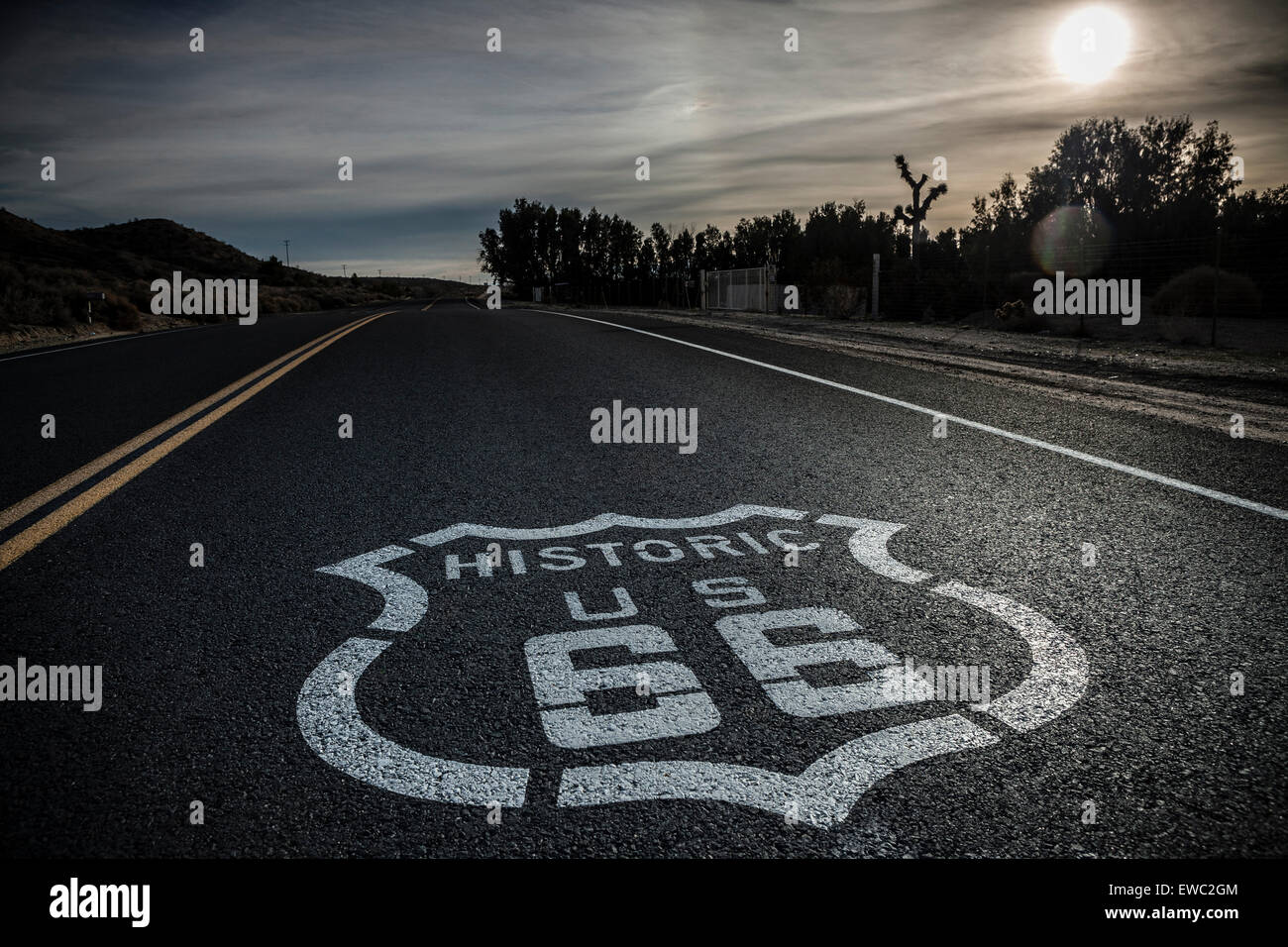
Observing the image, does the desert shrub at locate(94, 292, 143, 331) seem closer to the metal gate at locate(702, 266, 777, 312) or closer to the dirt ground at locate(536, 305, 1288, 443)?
the dirt ground at locate(536, 305, 1288, 443)

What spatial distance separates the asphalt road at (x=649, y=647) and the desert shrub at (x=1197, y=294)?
18.6 metres

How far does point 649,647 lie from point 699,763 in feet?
2.09

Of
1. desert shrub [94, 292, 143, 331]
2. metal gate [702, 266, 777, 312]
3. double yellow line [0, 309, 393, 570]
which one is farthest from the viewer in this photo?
metal gate [702, 266, 777, 312]

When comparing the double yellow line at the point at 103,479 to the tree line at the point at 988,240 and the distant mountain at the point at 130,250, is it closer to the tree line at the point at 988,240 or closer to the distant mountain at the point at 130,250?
the tree line at the point at 988,240

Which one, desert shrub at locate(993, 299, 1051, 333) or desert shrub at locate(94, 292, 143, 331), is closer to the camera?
desert shrub at locate(993, 299, 1051, 333)

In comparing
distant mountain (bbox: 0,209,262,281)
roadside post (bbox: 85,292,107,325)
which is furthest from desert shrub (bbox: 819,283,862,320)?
distant mountain (bbox: 0,209,262,281)

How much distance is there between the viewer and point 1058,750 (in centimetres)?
207

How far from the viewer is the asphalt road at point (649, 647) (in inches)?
73.0

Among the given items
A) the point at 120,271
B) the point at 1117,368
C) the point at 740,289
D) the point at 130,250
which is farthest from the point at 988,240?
the point at 130,250

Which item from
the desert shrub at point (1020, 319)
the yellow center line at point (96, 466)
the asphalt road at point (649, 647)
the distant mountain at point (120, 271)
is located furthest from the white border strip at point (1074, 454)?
the distant mountain at point (120, 271)

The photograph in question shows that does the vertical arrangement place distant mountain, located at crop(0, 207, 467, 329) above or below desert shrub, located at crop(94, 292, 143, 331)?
above

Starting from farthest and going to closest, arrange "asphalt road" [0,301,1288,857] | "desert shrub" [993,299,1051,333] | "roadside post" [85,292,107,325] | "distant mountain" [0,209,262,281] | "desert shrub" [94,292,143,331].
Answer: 1. "distant mountain" [0,209,262,281]
2. "desert shrub" [94,292,143,331]
3. "roadside post" [85,292,107,325]
4. "desert shrub" [993,299,1051,333]
5. "asphalt road" [0,301,1288,857]

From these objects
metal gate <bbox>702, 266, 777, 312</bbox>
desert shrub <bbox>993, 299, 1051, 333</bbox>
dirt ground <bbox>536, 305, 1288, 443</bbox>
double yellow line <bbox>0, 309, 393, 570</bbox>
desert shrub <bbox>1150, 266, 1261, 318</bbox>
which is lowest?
double yellow line <bbox>0, 309, 393, 570</bbox>

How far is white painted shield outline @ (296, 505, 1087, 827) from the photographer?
1.92 metres
